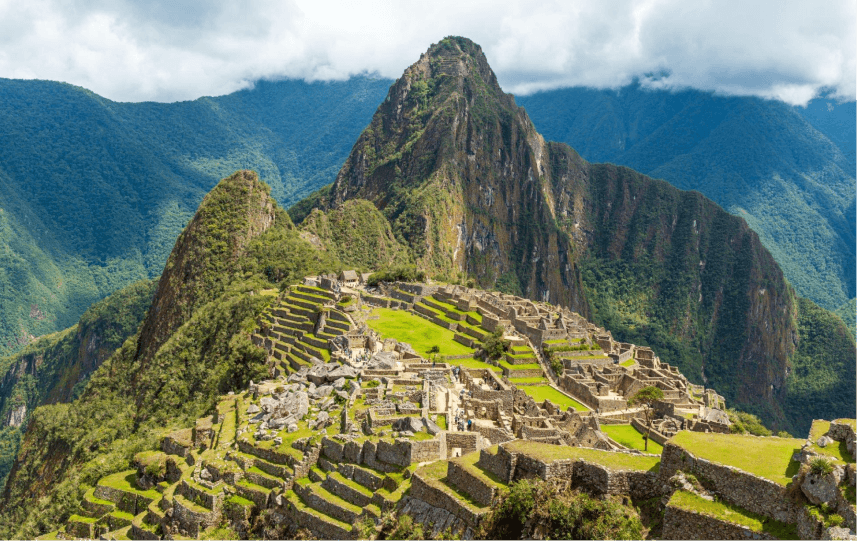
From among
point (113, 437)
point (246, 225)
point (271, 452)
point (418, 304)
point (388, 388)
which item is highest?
point (246, 225)

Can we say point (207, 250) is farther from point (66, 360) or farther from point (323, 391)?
point (323, 391)

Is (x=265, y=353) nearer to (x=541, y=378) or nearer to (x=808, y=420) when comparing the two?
(x=541, y=378)

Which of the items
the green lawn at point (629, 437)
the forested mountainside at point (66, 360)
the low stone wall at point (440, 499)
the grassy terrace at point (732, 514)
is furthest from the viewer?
the forested mountainside at point (66, 360)

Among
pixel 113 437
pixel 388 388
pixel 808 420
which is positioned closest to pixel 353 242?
pixel 113 437

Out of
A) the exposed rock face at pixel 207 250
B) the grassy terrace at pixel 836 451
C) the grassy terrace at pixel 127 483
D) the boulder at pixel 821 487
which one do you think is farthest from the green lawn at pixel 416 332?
the exposed rock face at pixel 207 250

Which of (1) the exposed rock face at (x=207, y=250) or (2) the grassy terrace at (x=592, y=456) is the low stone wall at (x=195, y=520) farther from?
(1) the exposed rock face at (x=207, y=250)

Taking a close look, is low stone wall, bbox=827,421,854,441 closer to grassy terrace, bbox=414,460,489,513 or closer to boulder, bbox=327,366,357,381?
grassy terrace, bbox=414,460,489,513

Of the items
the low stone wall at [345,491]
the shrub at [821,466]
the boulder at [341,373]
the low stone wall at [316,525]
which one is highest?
the boulder at [341,373]
